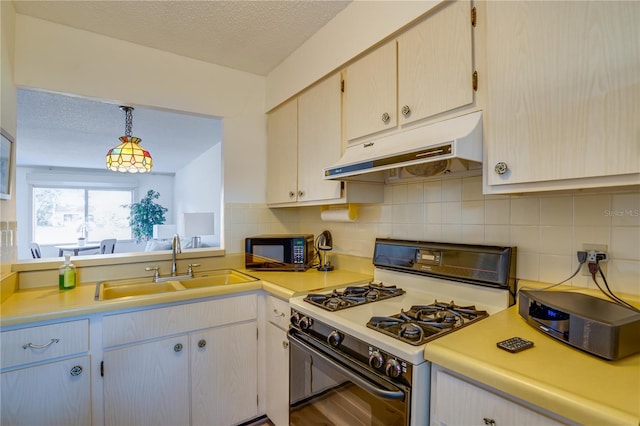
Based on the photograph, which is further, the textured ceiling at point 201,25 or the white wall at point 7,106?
the textured ceiling at point 201,25

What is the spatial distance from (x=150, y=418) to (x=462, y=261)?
1.69 metres

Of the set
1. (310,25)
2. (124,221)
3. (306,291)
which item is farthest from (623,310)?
(124,221)

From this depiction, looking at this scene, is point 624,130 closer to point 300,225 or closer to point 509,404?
point 509,404

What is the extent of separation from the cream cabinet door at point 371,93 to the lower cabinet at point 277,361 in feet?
3.33

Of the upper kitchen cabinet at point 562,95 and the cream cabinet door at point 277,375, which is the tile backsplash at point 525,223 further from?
the cream cabinet door at point 277,375

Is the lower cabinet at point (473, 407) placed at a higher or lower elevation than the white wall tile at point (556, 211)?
lower

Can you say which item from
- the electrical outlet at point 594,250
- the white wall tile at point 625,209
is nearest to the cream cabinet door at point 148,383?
the electrical outlet at point 594,250

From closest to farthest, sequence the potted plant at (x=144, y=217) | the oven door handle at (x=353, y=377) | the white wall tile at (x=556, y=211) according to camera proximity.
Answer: the oven door handle at (x=353, y=377) < the white wall tile at (x=556, y=211) < the potted plant at (x=144, y=217)

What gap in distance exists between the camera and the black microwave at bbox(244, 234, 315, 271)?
85.1 inches

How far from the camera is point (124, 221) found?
24.3ft

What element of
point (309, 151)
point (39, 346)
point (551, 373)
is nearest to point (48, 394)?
point (39, 346)

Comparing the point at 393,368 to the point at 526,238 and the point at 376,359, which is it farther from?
the point at 526,238

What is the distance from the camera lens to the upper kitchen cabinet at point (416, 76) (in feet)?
3.97

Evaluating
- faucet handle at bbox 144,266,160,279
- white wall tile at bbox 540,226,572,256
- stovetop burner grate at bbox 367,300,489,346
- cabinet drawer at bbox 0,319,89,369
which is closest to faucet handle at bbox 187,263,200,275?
faucet handle at bbox 144,266,160,279
